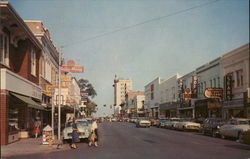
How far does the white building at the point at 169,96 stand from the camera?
224ft

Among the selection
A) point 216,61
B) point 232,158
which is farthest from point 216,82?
Result: point 232,158

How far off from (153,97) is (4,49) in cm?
7184

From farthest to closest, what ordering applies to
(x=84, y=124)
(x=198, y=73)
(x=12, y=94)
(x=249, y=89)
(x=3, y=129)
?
(x=198, y=73), (x=249, y=89), (x=84, y=124), (x=12, y=94), (x=3, y=129)

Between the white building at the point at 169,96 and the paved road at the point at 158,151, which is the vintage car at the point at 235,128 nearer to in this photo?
the paved road at the point at 158,151

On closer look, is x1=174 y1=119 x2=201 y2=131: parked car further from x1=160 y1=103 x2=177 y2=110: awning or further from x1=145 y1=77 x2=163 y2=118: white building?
x1=145 y1=77 x2=163 y2=118: white building

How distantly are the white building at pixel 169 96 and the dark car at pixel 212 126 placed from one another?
35422 mm

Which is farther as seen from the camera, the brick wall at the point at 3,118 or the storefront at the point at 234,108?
the storefront at the point at 234,108

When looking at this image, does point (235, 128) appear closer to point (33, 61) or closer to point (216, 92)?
point (33, 61)

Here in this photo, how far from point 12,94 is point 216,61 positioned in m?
29.0

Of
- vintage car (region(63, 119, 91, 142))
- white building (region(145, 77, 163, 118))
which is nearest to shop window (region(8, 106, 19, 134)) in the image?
vintage car (region(63, 119, 91, 142))

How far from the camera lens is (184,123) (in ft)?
128

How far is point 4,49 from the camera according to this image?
23.8 meters

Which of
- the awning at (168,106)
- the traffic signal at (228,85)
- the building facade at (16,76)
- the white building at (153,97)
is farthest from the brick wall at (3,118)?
the white building at (153,97)

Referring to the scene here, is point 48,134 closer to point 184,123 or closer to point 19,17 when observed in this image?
point 19,17
